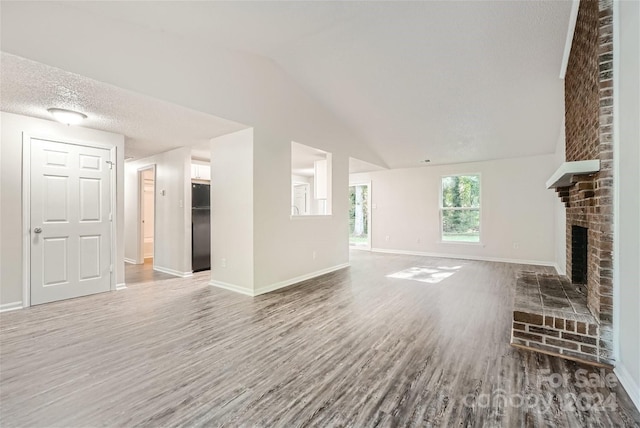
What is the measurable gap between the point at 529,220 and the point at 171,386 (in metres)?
7.11

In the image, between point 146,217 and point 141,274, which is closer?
point 141,274

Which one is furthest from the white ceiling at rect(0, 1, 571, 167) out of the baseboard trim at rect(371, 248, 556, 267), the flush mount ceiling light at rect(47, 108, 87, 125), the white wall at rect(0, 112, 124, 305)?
the baseboard trim at rect(371, 248, 556, 267)

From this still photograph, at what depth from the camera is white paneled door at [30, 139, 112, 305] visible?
3.57 metres

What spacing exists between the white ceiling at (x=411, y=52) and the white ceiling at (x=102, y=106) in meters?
0.63

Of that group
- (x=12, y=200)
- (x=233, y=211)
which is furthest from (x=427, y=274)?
(x=12, y=200)

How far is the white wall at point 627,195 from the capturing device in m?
1.73

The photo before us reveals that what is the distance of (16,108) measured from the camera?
3.23 m

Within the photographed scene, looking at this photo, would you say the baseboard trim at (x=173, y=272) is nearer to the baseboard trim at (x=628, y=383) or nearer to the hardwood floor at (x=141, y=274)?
the hardwood floor at (x=141, y=274)

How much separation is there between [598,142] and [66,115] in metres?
5.14

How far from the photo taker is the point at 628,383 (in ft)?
5.90

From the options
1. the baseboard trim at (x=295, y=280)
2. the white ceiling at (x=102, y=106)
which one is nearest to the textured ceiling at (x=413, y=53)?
the white ceiling at (x=102, y=106)

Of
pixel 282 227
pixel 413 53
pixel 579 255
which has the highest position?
pixel 413 53

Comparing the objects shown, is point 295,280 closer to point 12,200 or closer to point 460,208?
point 12,200

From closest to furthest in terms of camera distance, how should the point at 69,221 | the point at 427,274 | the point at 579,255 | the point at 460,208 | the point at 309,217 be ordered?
the point at 579,255
the point at 69,221
the point at 309,217
the point at 427,274
the point at 460,208
